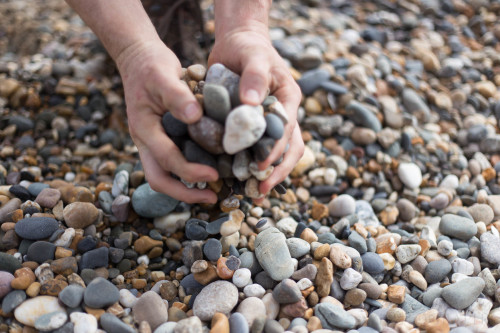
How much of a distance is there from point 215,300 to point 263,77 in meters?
0.65

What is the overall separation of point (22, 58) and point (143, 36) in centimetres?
140

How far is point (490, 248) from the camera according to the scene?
146 cm

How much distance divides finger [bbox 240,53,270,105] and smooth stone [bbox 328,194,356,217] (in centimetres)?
65

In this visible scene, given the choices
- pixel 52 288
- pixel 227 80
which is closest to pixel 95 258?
pixel 52 288

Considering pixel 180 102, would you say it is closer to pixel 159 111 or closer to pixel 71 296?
pixel 159 111

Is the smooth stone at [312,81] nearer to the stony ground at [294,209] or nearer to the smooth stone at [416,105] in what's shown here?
the stony ground at [294,209]

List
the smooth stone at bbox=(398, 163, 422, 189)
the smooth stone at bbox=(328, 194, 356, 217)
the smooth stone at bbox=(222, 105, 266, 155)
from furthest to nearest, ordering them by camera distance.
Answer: the smooth stone at bbox=(398, 163, 422, 189), the smooth stone at bbox=(328, 194, 356, 217), the smooth stone at bbox=(222, 105, 266, 155)

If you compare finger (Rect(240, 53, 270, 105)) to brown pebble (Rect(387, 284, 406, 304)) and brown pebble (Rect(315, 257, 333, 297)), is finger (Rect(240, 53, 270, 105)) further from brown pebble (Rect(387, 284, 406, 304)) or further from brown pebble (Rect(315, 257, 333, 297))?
brown pebble (Rect(387, 284, 406, 304))

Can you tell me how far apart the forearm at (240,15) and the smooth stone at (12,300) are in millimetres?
1052

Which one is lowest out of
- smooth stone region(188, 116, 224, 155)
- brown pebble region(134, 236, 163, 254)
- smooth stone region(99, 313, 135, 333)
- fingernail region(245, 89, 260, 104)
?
brown pebble region(134, 236, 163, 254)

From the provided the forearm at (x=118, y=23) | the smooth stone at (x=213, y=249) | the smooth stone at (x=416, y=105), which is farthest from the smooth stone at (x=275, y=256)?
the smooth stone at (x=416, y=105)

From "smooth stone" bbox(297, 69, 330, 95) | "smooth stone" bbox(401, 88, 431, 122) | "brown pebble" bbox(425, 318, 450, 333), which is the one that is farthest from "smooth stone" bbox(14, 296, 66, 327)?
"smooth stone" bbox(401, 88, 431, 122)

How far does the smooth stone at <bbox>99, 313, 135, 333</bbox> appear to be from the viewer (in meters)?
1.15

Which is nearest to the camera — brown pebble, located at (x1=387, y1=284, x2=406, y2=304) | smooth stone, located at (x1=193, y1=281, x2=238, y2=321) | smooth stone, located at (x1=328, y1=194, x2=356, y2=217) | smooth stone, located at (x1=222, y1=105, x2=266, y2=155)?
smooth stone, located at (x1=222, y1=105, x2=266, y2=155)
